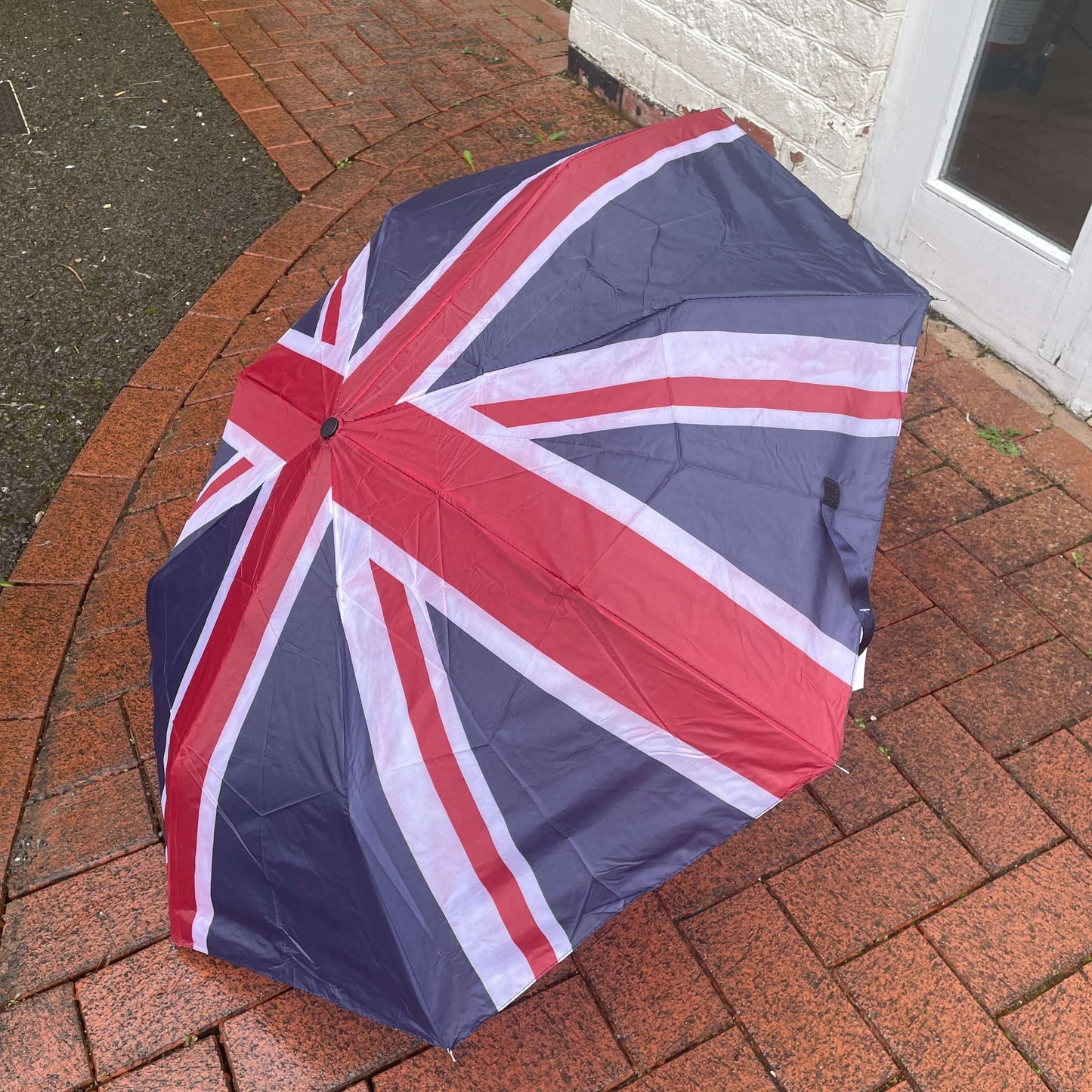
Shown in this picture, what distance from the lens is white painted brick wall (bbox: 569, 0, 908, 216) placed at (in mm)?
3633

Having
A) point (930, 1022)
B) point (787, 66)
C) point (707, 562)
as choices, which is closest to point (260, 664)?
point (707, 562)

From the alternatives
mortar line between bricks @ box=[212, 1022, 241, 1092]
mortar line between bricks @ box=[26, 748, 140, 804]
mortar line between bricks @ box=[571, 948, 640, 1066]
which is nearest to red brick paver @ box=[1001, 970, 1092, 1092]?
mortar line between bricks @ box=[571, 948, 640, 1066]

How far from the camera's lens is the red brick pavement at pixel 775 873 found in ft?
7.16

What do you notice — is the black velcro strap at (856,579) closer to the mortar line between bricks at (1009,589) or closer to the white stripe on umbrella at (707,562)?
the white stripe on umbrella at (707,562)

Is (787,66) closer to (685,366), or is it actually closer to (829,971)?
(685,366)

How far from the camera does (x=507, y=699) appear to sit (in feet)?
5.41

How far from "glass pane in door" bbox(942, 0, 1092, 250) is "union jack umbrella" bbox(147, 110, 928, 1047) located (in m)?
1.72

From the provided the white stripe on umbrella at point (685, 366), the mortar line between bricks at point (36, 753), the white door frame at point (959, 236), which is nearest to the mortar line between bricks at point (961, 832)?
the white stripe on umbrella at point (685, 366)

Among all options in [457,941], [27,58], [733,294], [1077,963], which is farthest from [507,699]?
[27,58]

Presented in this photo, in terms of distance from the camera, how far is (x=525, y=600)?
5.43 ft

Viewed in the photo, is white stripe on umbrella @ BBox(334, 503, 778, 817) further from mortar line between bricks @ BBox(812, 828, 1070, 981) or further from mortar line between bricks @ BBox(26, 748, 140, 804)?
mortar line between bricks @ BBox(26, 748, 140, 804)

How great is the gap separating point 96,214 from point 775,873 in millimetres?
4326

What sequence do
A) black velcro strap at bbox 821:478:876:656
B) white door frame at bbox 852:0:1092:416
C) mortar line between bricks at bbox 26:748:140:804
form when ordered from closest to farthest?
black velcro strap at bbox 821:478:876:656 → mortar line between bricks at bbox 26:748:140:804 → white door frame at bbox 852:0:1092:416

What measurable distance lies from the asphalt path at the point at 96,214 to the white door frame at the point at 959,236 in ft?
9.17
